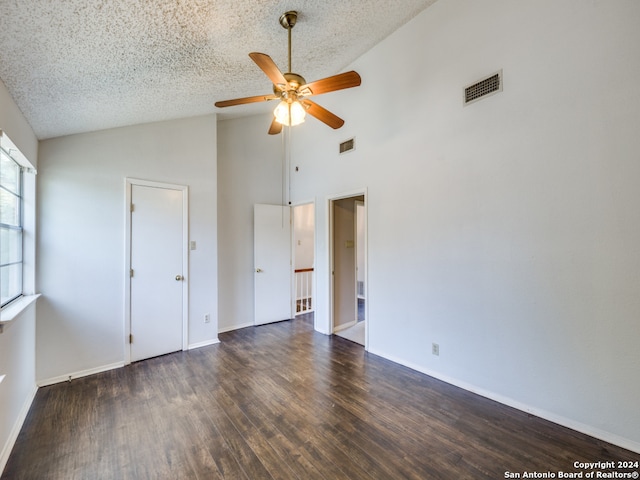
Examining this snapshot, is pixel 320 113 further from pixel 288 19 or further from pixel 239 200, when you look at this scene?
pixel 239 200

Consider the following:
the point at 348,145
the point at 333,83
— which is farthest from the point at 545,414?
the point at 348,145

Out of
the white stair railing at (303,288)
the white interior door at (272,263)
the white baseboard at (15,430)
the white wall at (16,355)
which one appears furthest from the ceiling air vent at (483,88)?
the white baseboard at (15,430)

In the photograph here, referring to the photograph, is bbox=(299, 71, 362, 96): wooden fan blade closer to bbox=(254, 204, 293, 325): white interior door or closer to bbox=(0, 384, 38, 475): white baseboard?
bbox=(254, 204, 293, 325): white interior door

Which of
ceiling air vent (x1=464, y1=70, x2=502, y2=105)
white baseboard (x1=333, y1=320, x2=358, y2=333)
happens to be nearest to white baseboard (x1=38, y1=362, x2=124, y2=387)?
white baseboard (x1=333, y1=320, x2=358, y2=333)

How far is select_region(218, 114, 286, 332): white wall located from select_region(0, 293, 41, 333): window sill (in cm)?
224

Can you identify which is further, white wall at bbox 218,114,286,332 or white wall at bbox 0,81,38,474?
white wall at bbox 218,114,286,332

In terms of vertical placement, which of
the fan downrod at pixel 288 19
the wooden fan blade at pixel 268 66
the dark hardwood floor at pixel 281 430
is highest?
the fan downrod at pixel 288 19

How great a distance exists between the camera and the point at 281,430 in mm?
2109

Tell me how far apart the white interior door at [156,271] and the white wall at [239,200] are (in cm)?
90

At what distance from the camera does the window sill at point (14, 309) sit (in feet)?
5.91

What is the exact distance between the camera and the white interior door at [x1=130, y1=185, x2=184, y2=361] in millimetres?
3328

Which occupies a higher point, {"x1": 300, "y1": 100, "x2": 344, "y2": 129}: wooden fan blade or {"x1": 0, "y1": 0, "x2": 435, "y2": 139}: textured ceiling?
{"x1": 0, "y1": 0, "x2": 435, "y2": 139}: textured ceiling

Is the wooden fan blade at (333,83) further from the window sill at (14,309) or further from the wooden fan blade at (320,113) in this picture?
the window sill at (14,309)

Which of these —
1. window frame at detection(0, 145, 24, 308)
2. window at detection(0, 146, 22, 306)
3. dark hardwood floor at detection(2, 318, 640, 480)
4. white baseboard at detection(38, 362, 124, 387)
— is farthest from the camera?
white baseboard at detection(38, 362, 124, 387)
